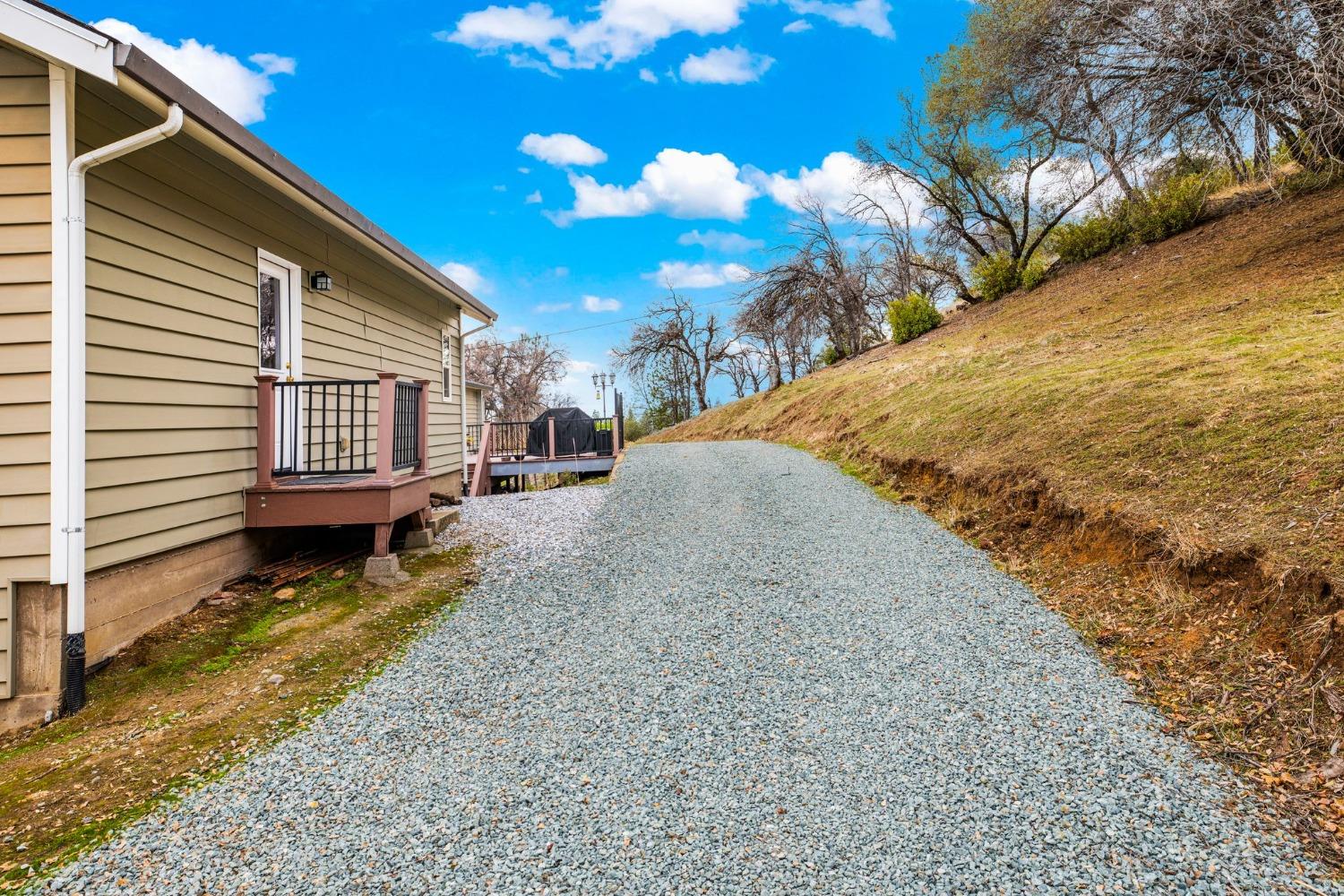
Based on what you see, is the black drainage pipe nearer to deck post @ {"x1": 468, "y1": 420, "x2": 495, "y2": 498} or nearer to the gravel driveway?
the gravel driveway

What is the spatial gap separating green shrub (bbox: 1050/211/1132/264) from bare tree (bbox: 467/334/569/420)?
24063mm

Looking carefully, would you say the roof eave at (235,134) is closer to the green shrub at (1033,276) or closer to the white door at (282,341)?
the white door at (282,341)

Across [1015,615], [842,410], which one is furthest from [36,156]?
[842,410]

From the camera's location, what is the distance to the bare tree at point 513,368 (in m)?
32.0

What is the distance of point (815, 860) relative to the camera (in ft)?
6.44

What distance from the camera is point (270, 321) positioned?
5.35 meters

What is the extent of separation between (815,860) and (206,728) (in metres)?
2.78

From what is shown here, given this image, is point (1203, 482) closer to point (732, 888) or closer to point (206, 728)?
point (732, 888)

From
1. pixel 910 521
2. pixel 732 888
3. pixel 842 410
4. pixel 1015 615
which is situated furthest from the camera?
pixel 842 410

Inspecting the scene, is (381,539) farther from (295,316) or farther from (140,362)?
(295,316)

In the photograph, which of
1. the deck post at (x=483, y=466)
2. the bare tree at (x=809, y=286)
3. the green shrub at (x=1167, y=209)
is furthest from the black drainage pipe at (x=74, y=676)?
Result: the bare tree at (x=809, y=286)

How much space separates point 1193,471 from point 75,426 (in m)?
6.91

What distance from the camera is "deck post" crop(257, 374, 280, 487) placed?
4727 millimetres

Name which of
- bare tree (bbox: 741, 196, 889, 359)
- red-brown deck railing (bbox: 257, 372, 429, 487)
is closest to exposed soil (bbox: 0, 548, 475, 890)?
red-brown deck railing (bbox: 257, 372, 429, 487)
